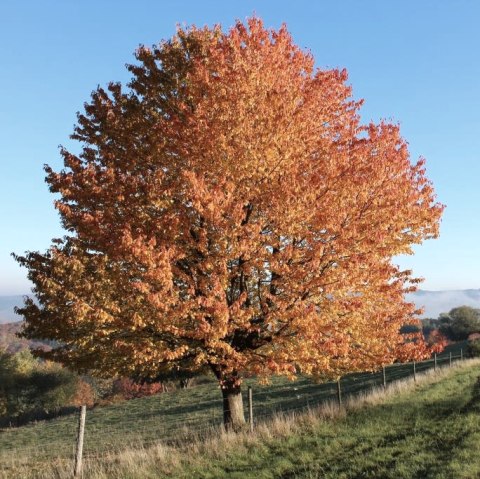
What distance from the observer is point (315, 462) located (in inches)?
465

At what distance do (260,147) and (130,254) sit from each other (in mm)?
4699

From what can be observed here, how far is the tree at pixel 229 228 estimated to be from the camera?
1217cm

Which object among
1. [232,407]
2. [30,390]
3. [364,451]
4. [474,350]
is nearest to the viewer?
[364,451]

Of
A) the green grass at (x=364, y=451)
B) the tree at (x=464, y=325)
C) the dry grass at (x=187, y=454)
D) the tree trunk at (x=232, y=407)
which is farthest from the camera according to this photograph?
the tree at (x=464, y=325)

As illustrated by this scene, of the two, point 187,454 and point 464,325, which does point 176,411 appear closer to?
point 187,454

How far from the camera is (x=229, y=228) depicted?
12750mm

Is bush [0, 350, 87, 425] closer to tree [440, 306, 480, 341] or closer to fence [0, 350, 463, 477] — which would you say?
fence [0, 350, 463, 477]

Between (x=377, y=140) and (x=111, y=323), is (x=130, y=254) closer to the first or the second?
(x=111, y=323)

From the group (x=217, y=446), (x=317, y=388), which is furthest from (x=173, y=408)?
(x=217, y=446)

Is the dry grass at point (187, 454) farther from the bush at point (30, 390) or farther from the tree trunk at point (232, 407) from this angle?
the bush at point (30, 390)

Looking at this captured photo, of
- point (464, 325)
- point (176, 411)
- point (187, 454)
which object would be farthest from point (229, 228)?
point (464, 325)

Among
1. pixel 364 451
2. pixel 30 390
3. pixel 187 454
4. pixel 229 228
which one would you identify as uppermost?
pixel 229 228

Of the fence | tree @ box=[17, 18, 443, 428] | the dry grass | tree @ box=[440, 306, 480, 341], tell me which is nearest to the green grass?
the dry grass

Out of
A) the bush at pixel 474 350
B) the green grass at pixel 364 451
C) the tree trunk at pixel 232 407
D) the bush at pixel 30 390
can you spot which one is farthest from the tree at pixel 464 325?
the tree trunk at pixel 232 407
